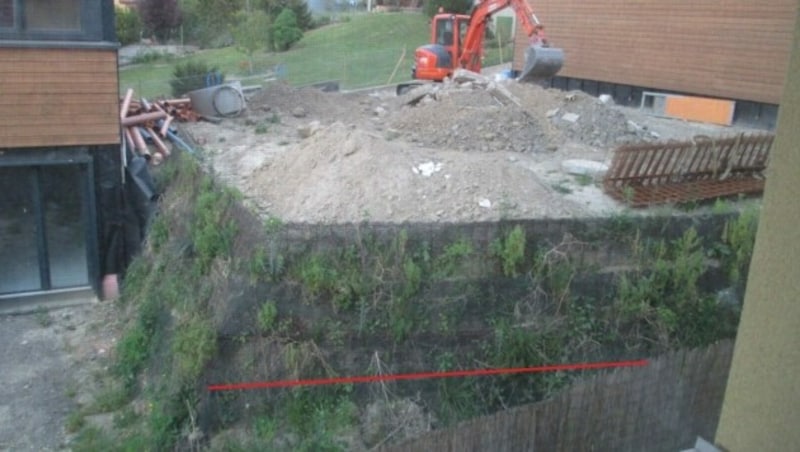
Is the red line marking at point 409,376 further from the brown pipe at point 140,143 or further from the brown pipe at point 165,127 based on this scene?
the brown pipe at point 165,127

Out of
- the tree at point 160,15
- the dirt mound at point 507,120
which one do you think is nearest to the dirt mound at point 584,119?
the dirt mound at point 507,120

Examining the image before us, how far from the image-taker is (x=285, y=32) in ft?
124

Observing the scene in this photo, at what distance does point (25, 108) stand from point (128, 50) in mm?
28293

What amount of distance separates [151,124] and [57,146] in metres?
3.94

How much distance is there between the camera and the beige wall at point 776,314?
395 centimetres

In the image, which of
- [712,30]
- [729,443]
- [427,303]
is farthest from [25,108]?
[712,30]

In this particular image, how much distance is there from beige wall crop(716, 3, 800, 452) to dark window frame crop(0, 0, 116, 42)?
10176 millimetres

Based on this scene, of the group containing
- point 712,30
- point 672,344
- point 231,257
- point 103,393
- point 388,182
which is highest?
point 712,30

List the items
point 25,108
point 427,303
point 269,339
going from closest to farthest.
A: point 269,339 < point 427,303 < point 25,108

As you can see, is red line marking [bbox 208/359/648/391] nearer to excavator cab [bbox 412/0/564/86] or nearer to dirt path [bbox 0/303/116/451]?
dirt path [bbox 0/303/116/451]

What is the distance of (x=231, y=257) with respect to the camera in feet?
31.9

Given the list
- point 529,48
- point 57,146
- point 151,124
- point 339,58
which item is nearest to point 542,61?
point 529,48

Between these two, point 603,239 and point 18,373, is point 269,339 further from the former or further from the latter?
point 603,239

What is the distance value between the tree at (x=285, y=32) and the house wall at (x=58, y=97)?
87.4ft
